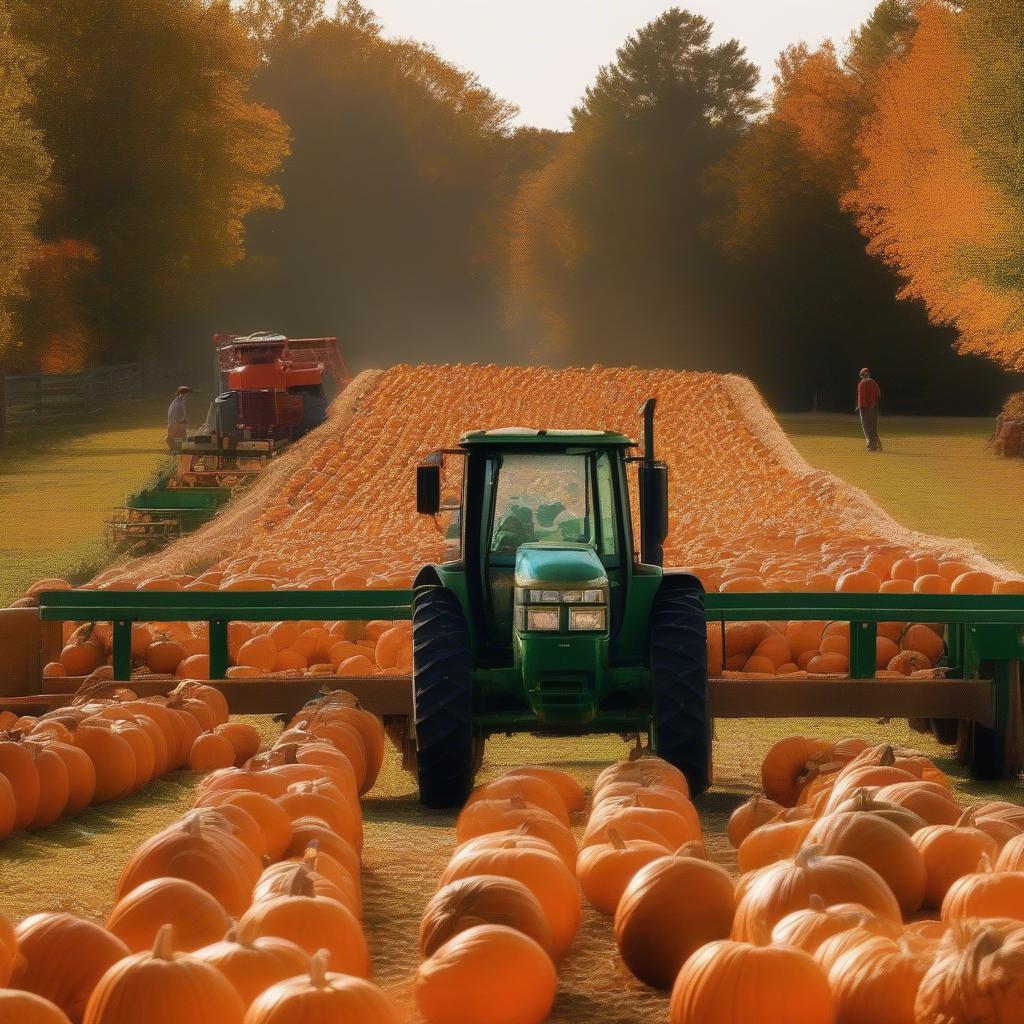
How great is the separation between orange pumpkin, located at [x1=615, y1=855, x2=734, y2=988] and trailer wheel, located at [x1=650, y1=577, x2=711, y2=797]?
243 centimetres

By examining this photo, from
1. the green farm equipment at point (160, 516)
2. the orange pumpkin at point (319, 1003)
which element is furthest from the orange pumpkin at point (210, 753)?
the green farm equipment at point (160, 516)

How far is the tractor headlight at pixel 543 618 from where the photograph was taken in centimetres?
686

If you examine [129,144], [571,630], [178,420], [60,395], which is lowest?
[571,630]

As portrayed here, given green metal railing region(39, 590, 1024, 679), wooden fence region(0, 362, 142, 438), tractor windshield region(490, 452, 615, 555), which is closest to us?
tractor windshield region(490, 452, 615, 555)

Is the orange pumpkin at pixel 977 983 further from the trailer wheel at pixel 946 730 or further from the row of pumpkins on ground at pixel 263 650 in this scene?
the row of pumpkins on ground at pixel 263 650

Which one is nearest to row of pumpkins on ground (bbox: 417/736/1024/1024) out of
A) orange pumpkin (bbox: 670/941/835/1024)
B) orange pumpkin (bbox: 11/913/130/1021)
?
orange pumpkin (bbox: 670/941/835/1024)

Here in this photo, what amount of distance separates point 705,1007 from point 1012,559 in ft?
49.5

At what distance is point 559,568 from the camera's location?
690cm

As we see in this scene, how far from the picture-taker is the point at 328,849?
5109mm

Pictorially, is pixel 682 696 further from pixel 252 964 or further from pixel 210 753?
pixel 252 964

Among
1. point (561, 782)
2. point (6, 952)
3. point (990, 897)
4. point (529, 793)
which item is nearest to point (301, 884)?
point (6, 952)

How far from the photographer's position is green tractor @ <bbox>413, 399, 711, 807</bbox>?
6.88 m

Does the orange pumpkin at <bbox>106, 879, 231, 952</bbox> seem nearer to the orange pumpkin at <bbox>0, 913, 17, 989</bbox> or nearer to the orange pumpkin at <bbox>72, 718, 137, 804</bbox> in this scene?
the orange pumpkin at <bbox>0, 913, 17, 989</bbox>

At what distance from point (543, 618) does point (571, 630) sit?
128mm
